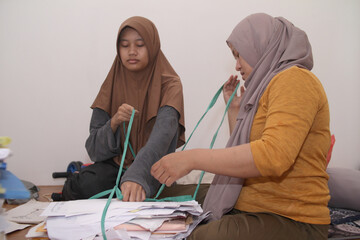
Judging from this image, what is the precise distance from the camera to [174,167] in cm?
97

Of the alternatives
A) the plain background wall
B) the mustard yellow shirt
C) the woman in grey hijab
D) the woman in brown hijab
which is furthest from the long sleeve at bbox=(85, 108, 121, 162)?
the plain background wall

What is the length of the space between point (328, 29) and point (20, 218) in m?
2.40

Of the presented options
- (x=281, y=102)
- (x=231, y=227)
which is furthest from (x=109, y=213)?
(x=281, y=102)

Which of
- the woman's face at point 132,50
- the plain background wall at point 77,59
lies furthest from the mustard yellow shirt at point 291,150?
the plain background wall at point 77,59

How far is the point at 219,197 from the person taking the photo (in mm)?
1144

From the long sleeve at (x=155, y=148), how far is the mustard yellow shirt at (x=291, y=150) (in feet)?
1.22

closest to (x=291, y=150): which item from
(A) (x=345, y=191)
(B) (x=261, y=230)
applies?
(B) (x=261, y=230)

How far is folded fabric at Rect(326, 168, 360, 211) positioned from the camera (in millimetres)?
1630

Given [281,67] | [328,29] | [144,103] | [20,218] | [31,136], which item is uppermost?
[328,29]

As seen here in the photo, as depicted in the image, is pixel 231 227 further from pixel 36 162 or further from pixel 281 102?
pixel 36 162

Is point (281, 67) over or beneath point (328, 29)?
beneath

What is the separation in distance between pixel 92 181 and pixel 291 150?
1023mm

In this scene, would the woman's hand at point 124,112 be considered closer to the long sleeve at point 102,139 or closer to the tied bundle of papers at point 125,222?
the long sleeve at point 102,139

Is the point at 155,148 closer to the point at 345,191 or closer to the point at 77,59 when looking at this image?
the point at 345,191
